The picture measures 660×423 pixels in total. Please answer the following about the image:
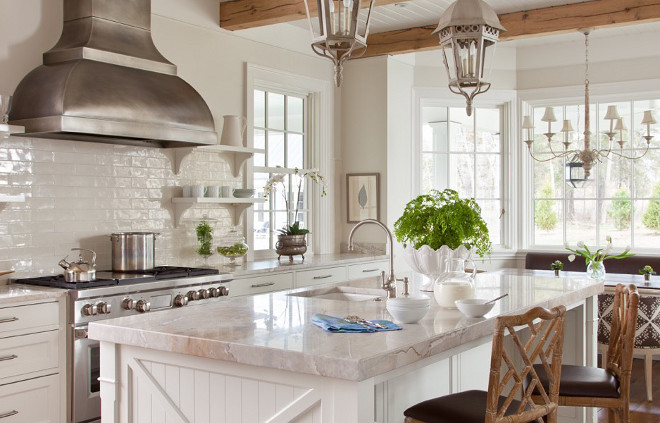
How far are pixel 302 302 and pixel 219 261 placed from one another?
282cm

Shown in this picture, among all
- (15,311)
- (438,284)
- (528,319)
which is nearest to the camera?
(528,319)

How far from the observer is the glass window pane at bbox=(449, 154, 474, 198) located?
7.61 metres

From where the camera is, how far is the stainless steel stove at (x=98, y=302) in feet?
12.7

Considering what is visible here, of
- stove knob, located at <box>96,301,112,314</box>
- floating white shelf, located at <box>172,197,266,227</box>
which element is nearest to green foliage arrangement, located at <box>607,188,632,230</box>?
floating white shelf, located at <box>172,197,266,227</box>

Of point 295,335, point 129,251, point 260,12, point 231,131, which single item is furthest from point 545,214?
point 295,335

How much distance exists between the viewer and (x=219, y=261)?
575 centimetres

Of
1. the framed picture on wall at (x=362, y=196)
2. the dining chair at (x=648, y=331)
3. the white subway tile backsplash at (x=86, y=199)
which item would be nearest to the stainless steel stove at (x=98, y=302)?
the white subway tile backsplash at (x=86, y=199)

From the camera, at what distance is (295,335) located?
2.29 metres

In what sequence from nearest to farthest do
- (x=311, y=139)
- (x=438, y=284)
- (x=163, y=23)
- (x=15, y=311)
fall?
(x=438, y=284)
(x=15, y=311)
(x=163, y=23)
(x=311, y=139)

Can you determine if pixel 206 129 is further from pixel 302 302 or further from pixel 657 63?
pixel 657 63

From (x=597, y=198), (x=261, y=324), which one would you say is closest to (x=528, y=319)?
(x=261, y=324)

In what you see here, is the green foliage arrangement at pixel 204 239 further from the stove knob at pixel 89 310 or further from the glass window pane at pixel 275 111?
the stove knob at pixel 89 310

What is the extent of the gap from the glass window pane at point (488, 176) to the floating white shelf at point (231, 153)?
278 cm

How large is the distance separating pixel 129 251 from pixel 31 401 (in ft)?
3.88
